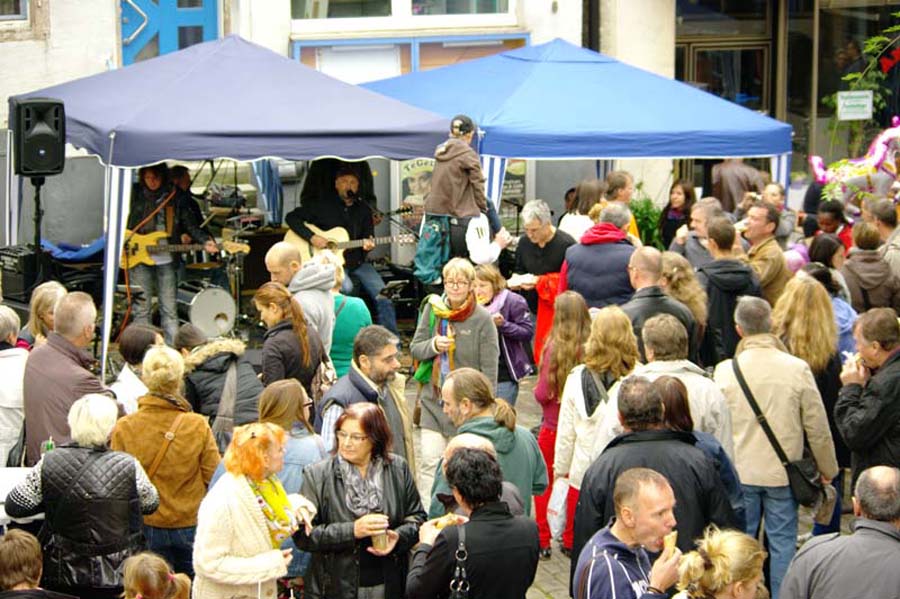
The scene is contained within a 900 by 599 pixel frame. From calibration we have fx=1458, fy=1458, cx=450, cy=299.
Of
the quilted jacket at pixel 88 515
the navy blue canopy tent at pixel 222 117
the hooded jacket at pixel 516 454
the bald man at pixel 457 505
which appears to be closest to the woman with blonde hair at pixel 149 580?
the quilted jacket at pixel 88 515

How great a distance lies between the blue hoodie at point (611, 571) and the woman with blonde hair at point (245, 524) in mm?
1348

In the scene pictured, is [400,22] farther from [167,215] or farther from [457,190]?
[457,190]

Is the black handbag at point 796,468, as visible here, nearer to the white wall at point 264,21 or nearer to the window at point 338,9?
the white wall at point 264,21

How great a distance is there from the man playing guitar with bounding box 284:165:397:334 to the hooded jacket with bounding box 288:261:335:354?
3.84 metres

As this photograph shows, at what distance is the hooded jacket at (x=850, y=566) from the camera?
553 cm

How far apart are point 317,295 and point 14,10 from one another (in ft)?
30.0

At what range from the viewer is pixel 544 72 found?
15016 mm

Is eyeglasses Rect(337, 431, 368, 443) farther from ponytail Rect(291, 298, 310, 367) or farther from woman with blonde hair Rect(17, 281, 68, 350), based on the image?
woman with blonde hair Rect(17, 281, 68, 350)

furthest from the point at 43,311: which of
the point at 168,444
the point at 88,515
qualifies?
the point at 88,515

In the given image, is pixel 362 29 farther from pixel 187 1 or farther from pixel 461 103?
pixel 461 103

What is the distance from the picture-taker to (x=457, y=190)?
12.1 m

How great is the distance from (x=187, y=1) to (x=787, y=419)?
1166 centimetres

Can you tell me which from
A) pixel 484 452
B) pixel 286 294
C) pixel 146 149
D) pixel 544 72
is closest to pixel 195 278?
pixel 146 149

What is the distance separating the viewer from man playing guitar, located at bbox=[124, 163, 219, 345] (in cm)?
1324
